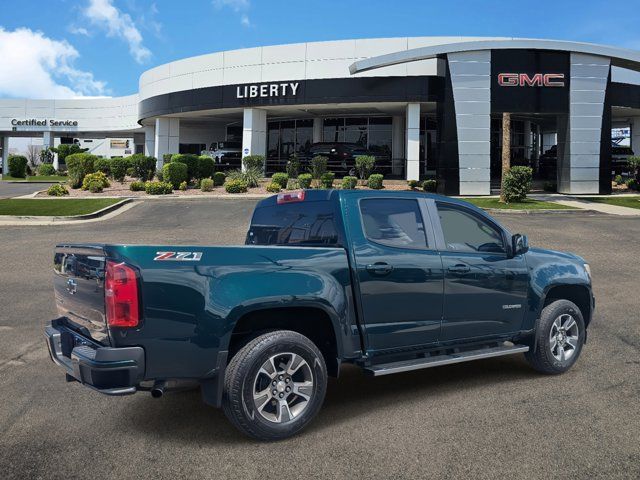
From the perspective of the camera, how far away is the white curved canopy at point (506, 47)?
27.4 m

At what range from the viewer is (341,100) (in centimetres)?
3209

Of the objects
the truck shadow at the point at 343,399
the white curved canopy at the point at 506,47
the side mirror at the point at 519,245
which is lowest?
the truck shadow at the point at 343,399

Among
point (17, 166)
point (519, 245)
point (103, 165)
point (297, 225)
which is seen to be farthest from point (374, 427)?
point (17, 166)

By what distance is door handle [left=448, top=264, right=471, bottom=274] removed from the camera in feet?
15.9

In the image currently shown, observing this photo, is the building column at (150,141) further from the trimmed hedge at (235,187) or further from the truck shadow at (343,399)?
the truck shadow at (343,399)

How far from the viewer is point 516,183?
23.1 m

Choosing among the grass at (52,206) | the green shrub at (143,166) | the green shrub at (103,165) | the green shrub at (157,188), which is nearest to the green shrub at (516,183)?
the green shrub at (157,188)

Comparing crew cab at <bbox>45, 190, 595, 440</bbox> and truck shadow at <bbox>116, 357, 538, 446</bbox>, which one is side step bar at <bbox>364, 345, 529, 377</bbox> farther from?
truck shadow at <bbox>116, 357, 538, 446</bbox>

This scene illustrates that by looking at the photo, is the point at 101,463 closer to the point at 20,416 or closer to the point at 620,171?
the point at 20,416

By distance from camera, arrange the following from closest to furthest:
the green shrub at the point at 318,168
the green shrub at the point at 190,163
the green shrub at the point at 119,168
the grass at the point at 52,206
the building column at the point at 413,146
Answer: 1. the grass at the point at 52,206
2. the green shrub at the point at 318,168
3. the green shrub at the point at 190,163
4. the building column at the point at 413,146
5. the green shrub at the point at 119,168

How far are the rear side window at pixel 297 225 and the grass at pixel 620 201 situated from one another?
21.8 m

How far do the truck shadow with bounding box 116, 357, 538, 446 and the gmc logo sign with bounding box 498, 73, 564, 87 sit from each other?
Result: 24.4m

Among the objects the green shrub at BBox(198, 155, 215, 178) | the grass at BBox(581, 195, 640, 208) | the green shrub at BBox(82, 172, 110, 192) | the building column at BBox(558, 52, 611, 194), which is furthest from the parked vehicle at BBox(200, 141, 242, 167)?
the grass at BBox(581, 195, 640, 208)

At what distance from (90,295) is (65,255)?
598mm
